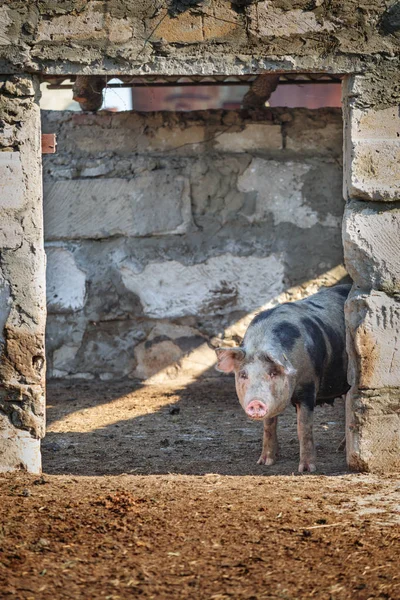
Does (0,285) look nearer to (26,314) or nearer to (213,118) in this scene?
(26,314)

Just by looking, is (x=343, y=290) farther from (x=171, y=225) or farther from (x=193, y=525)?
(x=193, y=525)

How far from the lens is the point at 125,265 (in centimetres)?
895

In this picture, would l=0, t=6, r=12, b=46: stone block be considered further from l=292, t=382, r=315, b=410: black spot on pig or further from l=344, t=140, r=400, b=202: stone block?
l=292, t=382, r=315, b=410: black spot on pig

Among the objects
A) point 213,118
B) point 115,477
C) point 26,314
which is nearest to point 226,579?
point 115,477

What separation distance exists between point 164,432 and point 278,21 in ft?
10.9

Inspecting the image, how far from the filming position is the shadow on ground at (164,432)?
6.17 meters

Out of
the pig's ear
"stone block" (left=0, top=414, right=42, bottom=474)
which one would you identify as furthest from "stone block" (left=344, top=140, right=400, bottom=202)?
"stone block" (left=0, top=414, right=42, bottom=474)

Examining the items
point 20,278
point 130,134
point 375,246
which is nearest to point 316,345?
point 375,246

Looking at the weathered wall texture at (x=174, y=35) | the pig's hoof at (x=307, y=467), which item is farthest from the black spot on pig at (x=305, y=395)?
the weathered wall texture at (x=174, y=35)

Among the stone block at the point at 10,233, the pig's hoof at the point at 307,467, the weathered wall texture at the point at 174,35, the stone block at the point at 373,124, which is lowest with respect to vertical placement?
the pig's hoof at the point at 307,467

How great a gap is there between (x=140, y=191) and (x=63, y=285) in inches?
44.6

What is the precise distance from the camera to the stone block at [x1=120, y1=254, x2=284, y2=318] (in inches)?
352

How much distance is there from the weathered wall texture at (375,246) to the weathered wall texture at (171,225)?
3.55 m

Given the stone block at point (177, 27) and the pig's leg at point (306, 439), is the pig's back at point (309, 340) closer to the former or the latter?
the pig's leg at point (306, 439)
